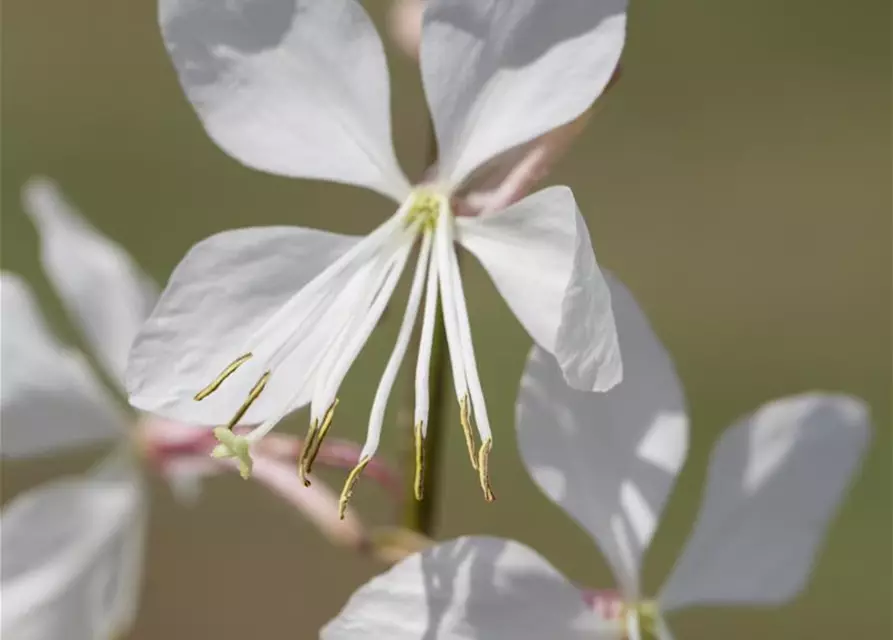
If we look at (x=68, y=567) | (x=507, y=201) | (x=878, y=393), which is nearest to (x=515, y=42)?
(x=507, y=201)

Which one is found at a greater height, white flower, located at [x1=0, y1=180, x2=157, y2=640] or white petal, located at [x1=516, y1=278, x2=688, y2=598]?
white petal, located at [x1=516, y1=278, x2=688, y2=598]

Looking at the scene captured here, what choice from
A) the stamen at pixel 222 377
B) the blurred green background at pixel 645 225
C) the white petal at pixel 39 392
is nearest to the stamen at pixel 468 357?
the stamen at pixel 222 377

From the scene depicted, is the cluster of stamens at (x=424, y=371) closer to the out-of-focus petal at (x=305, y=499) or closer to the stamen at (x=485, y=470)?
the stamen at (x=485, y=470)

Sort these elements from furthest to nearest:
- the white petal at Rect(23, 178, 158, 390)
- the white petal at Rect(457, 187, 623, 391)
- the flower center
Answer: the white petal at Rect(23, 178, 158, 390), the flower center, the white petal at Rect(457, 187, 623, 391)

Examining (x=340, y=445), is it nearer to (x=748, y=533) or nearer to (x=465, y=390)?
(x=465, y=390)

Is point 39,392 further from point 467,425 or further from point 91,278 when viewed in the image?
point 467,425

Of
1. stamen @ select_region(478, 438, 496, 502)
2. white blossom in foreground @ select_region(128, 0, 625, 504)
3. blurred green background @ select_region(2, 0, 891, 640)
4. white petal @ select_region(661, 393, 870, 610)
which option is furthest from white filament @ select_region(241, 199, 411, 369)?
blurred green background @ select_region(2, 0, 891, 640)

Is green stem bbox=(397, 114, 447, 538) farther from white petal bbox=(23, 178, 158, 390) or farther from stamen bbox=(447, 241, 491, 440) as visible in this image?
white petal bbox=(23, 178, 158, 390)
